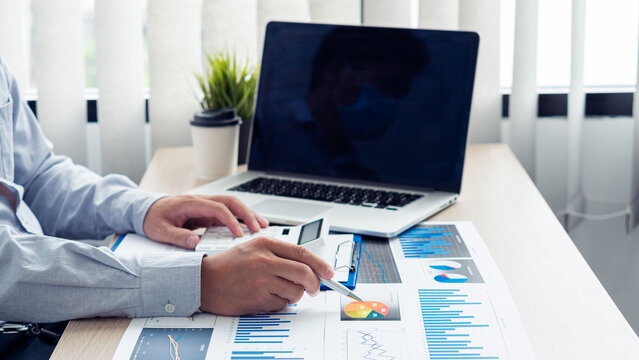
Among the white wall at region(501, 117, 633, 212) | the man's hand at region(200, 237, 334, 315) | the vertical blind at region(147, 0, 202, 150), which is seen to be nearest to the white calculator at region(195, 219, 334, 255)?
the man's hand at region(200, 237, 334, 315)

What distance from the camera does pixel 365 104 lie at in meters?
1.13

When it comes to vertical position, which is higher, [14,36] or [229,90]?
[14,36]

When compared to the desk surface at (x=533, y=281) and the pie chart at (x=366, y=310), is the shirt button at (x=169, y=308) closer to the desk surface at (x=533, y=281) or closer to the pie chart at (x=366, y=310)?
the desk surface at (x=533, y=281)

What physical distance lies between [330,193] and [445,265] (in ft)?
1.08

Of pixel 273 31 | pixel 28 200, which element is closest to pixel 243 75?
pixel 273 31

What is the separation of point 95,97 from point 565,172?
1163 millimetres

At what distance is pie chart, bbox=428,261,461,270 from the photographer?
77 cm

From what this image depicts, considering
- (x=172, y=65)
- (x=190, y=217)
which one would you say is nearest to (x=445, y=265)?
(x=190, y=217)

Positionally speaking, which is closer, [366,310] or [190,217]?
[366,310]

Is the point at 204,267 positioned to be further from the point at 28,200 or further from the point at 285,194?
the point at 28,200

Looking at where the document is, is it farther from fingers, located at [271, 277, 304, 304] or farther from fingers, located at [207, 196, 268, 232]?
fingers, located at [207, 196, 268, 232]

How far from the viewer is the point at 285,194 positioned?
1067 mm

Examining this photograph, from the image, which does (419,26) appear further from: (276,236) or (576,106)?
(276,236)

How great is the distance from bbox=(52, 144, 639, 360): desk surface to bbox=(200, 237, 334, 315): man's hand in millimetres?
102
